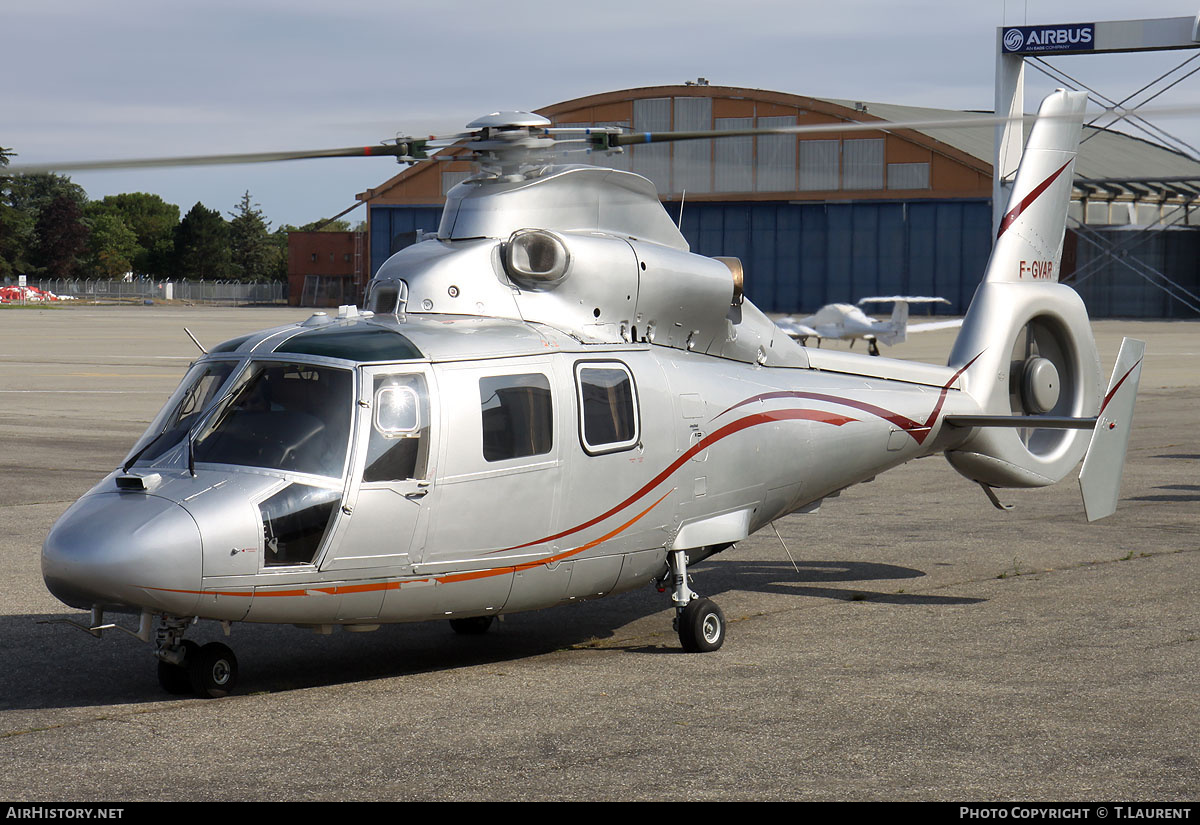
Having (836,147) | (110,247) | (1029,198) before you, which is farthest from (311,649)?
(110,247)

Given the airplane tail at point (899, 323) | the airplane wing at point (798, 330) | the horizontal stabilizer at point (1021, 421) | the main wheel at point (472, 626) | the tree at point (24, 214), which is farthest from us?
the tree at point (24, 214)

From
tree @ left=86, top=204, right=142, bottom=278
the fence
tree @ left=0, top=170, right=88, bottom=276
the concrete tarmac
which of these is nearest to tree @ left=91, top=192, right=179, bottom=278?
tree @ left=86, top=204, right=142, bottom=278

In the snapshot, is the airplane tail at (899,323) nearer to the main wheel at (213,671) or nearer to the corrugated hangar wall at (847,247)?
the corrugated hangar wall at (847,247)

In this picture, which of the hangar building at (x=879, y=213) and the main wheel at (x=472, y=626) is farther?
the hangar building at (x=879, y=213)

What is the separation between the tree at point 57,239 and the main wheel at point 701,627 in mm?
147973

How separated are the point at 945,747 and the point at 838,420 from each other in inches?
159

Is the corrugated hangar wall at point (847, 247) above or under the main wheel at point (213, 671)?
above

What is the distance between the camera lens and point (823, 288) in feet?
265

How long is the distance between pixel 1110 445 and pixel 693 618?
15.4 ft

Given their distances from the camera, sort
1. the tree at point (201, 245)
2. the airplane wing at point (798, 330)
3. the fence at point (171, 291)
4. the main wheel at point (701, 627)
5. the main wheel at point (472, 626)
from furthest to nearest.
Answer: the tree at point (201, 245)
the fence at point (171, 291)
the airplane wing at point (798, 330)
the main wheel at point (472, 626)
the main wheel at point (701, 627)

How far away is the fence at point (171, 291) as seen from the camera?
5295 inches

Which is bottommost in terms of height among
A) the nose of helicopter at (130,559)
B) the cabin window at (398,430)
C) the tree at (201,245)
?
the nose of helicopter at (130,559)

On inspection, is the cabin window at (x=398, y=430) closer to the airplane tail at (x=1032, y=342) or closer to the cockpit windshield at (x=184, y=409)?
the cockpit windshield at (x=184, y=409)

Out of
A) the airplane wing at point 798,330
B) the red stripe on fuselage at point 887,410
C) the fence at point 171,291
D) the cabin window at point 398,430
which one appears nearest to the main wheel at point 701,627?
the red stripe on fuselage at point 887,410
